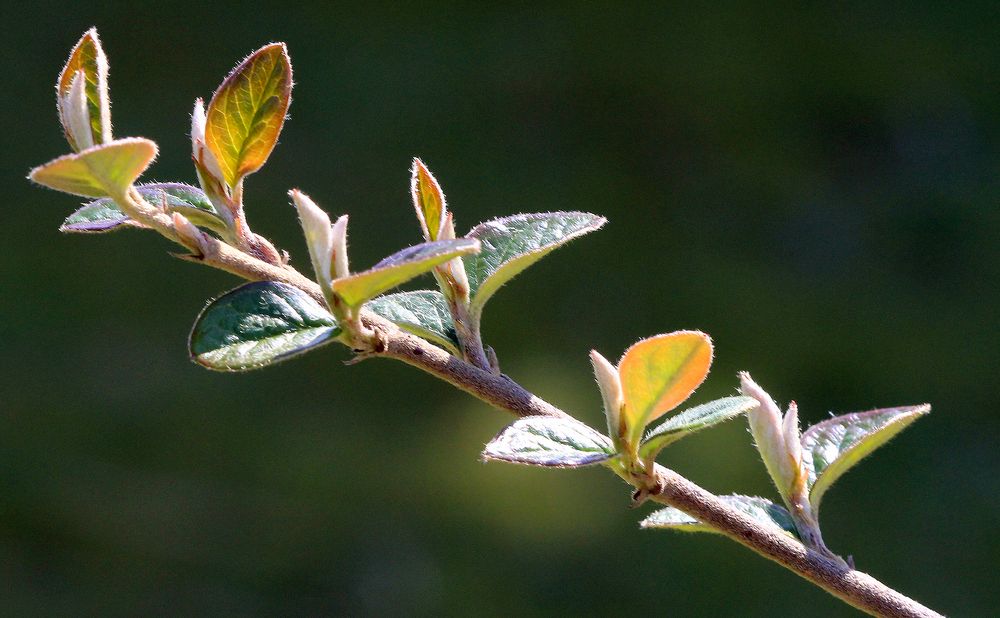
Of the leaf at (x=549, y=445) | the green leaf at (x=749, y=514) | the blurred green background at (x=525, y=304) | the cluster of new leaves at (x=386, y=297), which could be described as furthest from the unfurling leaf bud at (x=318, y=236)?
the blurred green background at (x=525, y=304)

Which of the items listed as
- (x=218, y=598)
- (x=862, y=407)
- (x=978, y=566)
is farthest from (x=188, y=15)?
(x=978, y=566)

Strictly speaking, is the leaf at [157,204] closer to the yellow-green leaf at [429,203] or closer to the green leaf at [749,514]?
the yellow-green leaf at [429,203]

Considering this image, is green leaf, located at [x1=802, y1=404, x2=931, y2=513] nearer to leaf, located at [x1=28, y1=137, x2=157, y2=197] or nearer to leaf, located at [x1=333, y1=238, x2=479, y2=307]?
leaf, located at [x1=333, y1=238, x2=479, y2=307]

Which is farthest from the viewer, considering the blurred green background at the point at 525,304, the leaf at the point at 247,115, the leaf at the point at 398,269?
the blurred green background at the point at 525,304

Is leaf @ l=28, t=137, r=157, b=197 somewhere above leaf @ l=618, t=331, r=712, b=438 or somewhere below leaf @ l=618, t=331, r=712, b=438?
above

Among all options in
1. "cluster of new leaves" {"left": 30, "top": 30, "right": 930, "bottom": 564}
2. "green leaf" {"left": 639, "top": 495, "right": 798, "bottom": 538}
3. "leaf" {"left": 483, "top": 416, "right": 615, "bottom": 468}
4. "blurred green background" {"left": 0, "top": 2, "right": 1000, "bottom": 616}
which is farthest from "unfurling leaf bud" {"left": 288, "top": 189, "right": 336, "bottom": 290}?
"blurred green background" {"left": 0, "top": 2, "right": 1000, "bottom": 616}
